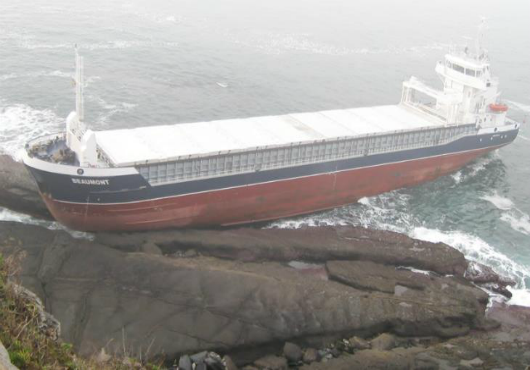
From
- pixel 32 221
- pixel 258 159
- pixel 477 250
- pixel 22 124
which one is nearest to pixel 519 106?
pixel 477 250

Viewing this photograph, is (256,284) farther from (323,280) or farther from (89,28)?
(89,28)

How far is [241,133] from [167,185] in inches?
263

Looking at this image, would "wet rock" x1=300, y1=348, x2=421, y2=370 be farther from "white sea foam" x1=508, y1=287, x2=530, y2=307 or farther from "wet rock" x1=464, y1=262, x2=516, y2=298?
"white sea foam" x1=508, y1=287, x2=530, y2=307

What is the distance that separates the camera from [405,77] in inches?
2562

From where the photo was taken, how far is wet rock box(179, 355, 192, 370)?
2183 centimetres

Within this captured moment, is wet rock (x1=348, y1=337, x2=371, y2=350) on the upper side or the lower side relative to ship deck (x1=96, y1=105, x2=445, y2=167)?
lower

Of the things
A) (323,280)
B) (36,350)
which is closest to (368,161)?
(323,280)

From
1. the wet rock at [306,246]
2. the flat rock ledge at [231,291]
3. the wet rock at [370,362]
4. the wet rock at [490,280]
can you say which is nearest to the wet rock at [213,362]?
the flat rock ledge at [231,291]

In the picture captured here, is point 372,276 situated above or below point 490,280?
above

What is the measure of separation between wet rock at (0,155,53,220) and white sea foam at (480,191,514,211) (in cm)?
2921

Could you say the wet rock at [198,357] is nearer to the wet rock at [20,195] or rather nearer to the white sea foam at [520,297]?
the wet rock at [20,195]

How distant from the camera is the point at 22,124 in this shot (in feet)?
147

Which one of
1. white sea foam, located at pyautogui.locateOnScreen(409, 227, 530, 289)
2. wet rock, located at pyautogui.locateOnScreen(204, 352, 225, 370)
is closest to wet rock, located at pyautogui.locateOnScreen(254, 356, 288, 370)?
wet rock, located at pyautogui.locateOnScreen(204, 352, 225, 370)

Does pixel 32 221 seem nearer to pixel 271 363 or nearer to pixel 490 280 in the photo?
pixel 271 363
